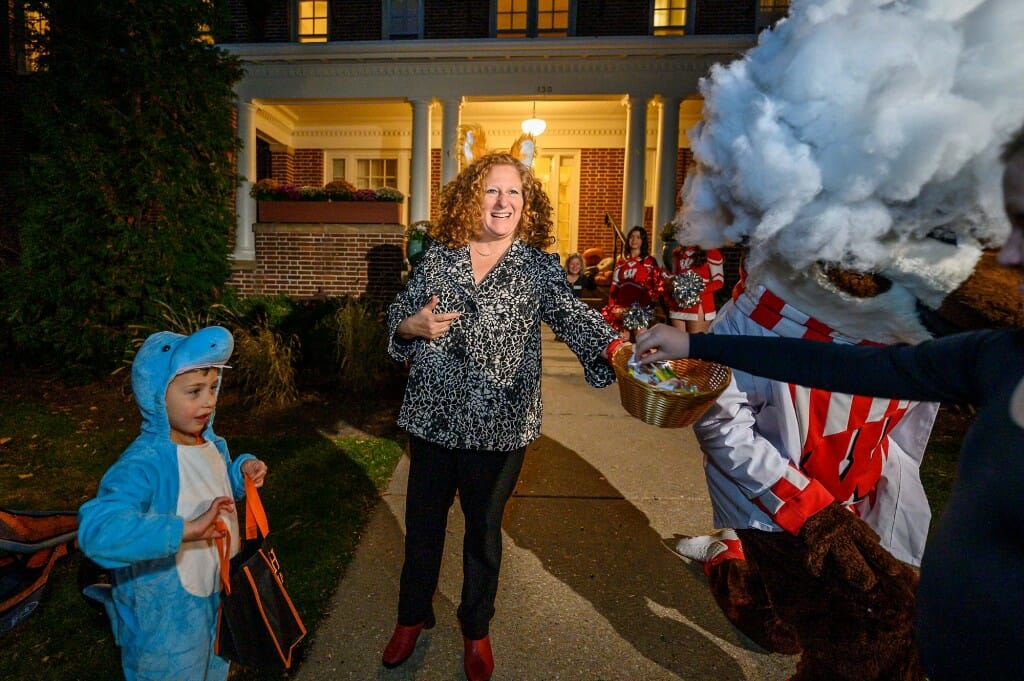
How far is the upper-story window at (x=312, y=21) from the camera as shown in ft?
40.1

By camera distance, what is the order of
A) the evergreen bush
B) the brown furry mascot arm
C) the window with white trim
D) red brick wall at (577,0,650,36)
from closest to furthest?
the brown furry mascot arm, the evergreen bush, red brick wall at (577,0,650,36), the window with white trim

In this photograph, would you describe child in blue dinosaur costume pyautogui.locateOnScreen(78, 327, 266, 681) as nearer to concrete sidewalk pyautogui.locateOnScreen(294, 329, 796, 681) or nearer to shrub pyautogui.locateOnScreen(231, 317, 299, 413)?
concrete sidewalk pyautogui.locateOnScreen(294, 329, 796, 681)

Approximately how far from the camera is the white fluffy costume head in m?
1.23

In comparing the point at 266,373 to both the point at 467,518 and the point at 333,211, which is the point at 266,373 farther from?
the point at 467,518

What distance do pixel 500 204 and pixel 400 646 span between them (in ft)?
5.57

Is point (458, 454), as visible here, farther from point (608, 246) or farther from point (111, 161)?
point (608, 246)

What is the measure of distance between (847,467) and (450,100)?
34.3 ft

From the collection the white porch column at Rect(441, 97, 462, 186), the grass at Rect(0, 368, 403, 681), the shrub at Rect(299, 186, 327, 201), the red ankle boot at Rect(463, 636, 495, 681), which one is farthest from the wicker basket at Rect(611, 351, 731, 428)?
the white porch column at Rect(441, 97, 462, 186)

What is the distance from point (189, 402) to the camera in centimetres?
177

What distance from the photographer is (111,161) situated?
6.87 meters

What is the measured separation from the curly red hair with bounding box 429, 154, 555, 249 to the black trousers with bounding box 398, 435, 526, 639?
78 cm

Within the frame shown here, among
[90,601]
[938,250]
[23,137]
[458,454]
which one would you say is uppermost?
[23,137]

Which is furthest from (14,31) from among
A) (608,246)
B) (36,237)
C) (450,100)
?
(608,246)

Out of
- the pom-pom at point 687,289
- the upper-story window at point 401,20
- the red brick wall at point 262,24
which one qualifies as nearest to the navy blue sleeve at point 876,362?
the pom-pom at point 687,289
